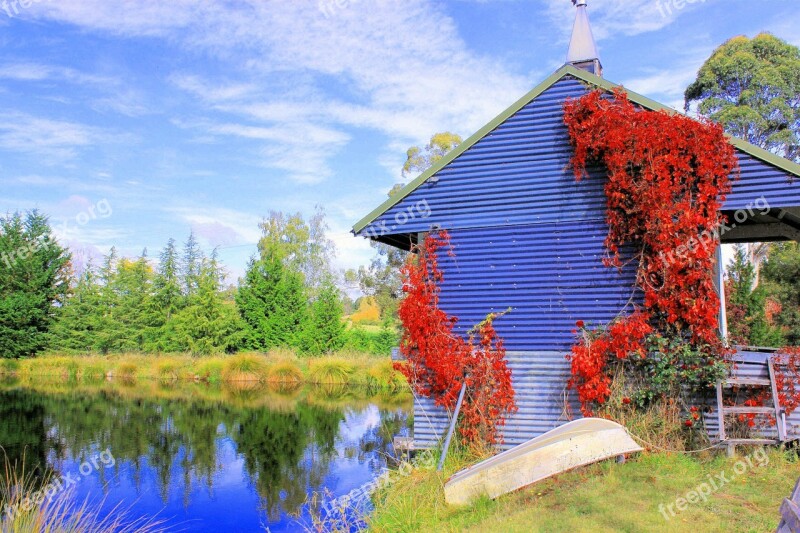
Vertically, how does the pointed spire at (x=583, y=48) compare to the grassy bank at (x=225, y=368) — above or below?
above

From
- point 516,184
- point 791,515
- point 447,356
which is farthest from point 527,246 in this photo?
point 791,515

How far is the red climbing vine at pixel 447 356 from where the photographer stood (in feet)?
32.6

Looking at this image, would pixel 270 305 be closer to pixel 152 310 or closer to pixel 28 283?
pixel 152 310

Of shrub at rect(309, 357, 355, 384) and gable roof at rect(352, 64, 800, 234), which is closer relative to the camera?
gable roof at rect(352, 64, 800, 234)

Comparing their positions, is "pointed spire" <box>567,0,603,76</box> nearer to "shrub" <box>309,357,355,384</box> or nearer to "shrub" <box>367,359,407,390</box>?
"shrub" <box>367,359,407,390</box>

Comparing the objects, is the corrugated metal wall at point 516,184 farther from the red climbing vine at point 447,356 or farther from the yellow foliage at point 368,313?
the yellow foliage at point 368,313

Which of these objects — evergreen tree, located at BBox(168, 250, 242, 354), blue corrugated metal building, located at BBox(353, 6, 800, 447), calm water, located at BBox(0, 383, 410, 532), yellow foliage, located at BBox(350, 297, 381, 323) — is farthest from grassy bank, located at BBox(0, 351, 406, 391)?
yellow foliage, located at BBox(350, 297, 381, 323)

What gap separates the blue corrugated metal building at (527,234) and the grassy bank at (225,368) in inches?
551

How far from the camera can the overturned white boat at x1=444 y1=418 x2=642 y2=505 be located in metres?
6.77

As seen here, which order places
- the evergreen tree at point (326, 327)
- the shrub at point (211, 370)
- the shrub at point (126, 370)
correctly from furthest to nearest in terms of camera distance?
the shrub at point (126, 370), the evergreen tree at point (326, 327), the shrub at point (211, 370)

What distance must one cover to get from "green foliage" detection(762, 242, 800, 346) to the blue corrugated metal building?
46.3 ft

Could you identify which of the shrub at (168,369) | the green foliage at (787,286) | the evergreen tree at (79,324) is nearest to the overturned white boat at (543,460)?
the green foliage at (787,286)

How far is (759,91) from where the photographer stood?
2633 cm

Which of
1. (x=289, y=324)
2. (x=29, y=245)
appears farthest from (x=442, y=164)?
(x=29, y=245)
